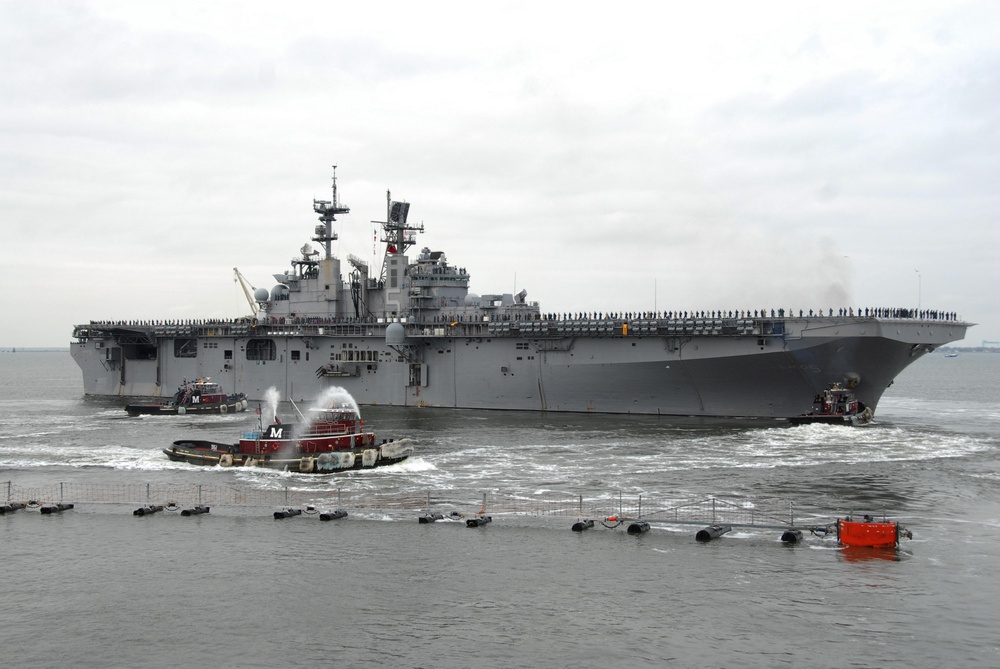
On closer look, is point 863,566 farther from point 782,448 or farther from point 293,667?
point 782,448

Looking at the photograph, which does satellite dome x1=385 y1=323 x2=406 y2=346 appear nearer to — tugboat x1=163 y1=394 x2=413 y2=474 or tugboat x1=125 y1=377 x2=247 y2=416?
tugboat x1=125 y1=377 x2=247 y2=416

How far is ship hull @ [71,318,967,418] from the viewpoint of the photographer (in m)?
40.0

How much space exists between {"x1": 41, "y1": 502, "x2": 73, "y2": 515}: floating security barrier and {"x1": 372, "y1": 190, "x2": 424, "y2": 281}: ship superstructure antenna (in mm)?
30543

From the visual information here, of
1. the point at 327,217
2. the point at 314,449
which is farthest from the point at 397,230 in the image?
the point at 314,449

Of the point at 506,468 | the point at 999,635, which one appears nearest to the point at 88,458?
the point at 506,468

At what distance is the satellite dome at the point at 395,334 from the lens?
48.6 m

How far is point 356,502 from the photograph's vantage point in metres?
25.9

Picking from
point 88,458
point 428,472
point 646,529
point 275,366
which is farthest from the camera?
point 275,366

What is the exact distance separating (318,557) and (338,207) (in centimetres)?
4026

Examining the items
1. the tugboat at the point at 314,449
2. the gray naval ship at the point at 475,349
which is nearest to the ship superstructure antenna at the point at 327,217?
the gray naval ship at the point at 475,349

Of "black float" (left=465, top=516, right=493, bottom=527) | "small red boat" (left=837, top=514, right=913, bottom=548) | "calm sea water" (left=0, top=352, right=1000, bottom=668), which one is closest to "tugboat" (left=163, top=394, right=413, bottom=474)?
"calm sea water" (left=0, top=352, right=1000, bottom=668)

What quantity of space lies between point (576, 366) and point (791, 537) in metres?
24.6

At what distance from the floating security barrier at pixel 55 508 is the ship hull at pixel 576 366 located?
81.9 ft

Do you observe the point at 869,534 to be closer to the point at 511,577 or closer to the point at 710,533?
the point at 710,533
